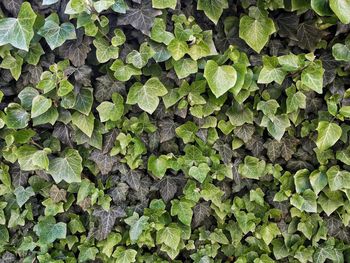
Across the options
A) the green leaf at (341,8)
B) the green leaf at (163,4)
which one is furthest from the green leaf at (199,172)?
the green leaf at (341,8)

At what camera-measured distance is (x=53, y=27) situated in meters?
1.49

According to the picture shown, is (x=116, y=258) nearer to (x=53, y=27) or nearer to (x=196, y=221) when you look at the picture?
(x=196, y=221)

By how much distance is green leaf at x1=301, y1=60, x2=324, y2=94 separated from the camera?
1.54 meters

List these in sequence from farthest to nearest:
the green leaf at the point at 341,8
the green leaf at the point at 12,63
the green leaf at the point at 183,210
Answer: the green leaf at the point at 183,210
the green leaf at the point at 12,63
the green leaf at the point at 341,8

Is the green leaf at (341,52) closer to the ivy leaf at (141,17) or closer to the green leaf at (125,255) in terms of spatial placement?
the ivy leaf at (141,17)

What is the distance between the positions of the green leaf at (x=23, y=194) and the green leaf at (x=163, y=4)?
3.52ft

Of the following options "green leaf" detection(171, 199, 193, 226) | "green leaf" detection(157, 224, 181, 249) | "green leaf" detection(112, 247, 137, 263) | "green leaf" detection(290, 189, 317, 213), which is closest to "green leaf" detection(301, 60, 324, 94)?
"green leaf" detection(290, 189, 317, 213)

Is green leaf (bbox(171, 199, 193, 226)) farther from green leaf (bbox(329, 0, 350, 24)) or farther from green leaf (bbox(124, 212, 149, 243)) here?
green leaf (bbox(329, 0, 350, 24))

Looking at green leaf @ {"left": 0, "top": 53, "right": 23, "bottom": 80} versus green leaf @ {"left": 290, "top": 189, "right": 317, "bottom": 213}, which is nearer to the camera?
green leaf @ {"left": 0, "top": 53, "right": 23, "bottom": 80}

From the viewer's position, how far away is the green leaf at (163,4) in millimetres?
1430

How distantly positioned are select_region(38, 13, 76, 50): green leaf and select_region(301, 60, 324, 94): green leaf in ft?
3.24

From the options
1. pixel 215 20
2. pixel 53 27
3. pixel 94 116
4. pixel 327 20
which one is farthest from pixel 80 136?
pixel 327 20

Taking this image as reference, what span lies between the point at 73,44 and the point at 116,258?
3.60ft

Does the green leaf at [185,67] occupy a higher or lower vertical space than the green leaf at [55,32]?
lower
